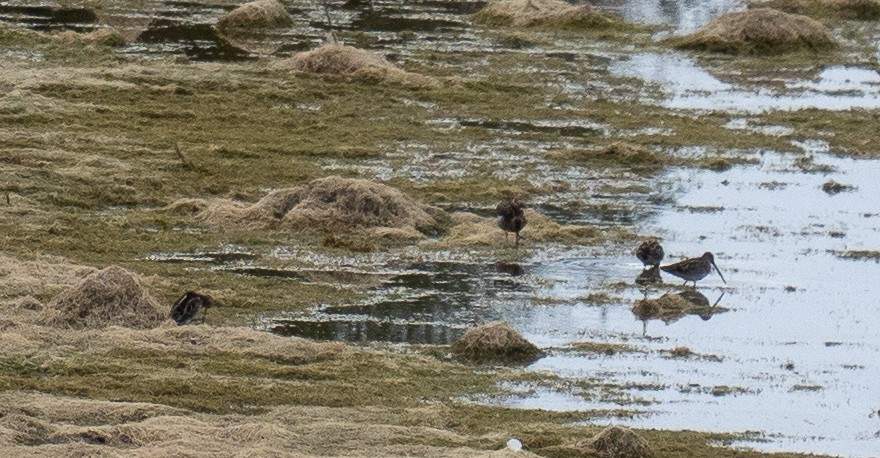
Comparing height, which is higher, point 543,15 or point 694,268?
point 694,268

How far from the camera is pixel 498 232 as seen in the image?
17.5 meters

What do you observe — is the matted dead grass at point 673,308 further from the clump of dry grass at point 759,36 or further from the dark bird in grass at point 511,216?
the clump of dry grass at point 759,36

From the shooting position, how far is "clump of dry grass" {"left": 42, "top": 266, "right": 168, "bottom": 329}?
13469 mm

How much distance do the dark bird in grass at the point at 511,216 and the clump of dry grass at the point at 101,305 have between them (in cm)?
428

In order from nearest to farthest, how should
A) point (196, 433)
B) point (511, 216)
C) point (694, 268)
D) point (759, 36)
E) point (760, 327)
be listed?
point (196, 433), point (760, 327), point (694, 268), point (511, 216), point (759, 36)

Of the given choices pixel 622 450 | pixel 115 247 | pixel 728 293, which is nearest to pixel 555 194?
pixel 728 293

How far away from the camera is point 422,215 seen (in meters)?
17.8

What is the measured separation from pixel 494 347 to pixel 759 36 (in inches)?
616

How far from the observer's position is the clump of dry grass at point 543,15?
99.1 feet

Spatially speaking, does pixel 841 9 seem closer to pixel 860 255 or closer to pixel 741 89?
pixel 741 89

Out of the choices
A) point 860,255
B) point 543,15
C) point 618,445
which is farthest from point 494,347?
point 543,15

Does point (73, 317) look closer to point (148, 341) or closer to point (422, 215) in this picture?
point (148, 341)

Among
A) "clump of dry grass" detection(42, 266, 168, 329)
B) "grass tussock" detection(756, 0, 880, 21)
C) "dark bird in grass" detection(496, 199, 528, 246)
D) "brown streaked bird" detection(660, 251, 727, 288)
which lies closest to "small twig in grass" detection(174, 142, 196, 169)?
"dark bird in grass" detection(496, 199, 528, 246)

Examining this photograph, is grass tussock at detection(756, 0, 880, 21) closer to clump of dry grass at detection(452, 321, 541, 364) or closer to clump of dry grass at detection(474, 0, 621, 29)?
clump of dry grass at detection(474, 0, 621, 29)
